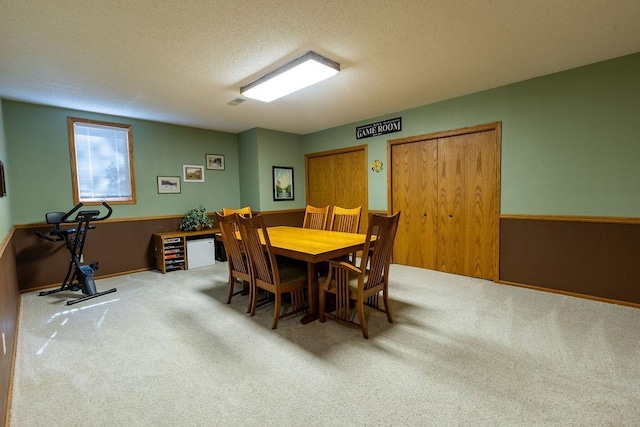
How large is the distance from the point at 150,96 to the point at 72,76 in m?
0.73

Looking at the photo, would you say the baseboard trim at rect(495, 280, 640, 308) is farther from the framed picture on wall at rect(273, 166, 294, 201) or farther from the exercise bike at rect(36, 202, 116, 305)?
the exercise bike at rect(36, 202, 116, 305)

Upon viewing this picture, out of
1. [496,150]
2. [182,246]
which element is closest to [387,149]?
[496,150]

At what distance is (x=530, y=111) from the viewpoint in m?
3.21

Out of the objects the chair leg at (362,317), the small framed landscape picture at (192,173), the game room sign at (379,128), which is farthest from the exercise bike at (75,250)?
the game room sign at (379,128)

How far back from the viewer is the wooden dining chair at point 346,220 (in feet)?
11.3

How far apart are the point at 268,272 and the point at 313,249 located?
493mm

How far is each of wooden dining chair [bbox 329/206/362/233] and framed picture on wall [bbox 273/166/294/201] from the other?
2.09 metres

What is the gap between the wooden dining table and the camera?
227 centimetres

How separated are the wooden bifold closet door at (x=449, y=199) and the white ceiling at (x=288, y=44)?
2.33ft

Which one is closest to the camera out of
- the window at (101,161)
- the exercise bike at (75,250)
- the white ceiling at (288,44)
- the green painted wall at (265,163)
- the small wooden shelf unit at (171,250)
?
the white ceiling at (288,44)

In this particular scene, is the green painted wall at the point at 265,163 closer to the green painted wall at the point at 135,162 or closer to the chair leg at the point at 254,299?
the green painted wall at the point at 135,162

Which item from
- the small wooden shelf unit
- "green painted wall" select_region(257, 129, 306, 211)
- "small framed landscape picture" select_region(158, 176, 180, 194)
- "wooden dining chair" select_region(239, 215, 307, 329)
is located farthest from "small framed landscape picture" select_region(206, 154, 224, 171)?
"wooden dining chair" select_region(239, 215, 307, 329)

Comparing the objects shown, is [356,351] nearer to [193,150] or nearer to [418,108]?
[418,108]

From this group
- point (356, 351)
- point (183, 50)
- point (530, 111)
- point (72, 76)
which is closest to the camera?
point (356, 351)
